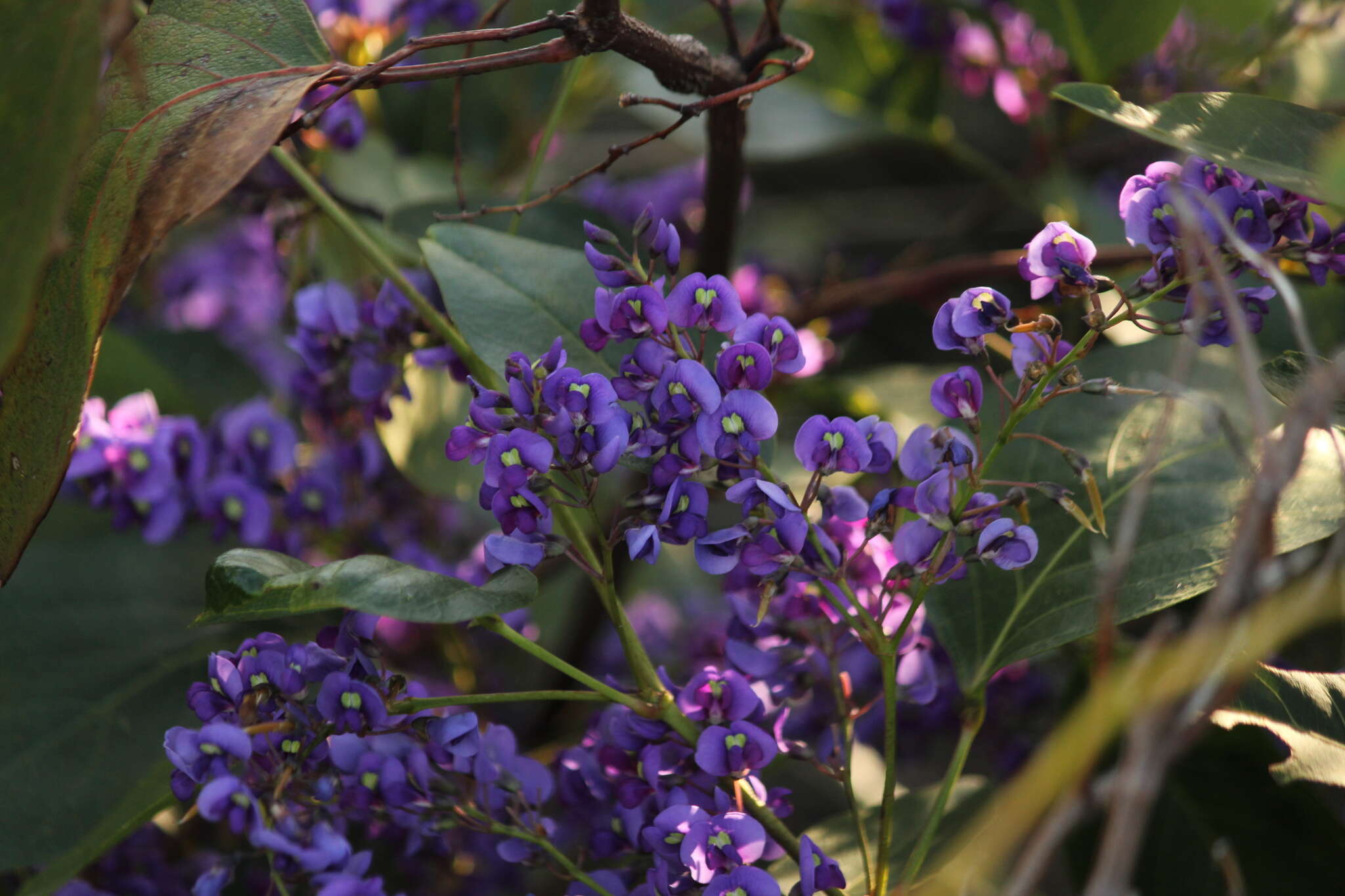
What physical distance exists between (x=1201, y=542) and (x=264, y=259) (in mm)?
1207

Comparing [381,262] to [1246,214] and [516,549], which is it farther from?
[1246,214]

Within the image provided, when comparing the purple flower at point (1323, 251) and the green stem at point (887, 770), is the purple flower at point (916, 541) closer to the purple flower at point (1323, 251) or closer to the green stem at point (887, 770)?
the green stem at point (887, 770)

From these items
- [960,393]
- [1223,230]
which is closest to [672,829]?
[960,393]

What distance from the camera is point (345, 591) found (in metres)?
0.38

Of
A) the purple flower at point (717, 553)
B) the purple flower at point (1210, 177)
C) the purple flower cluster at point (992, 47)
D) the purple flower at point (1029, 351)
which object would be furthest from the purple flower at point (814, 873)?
the purple flower cluster at point (992, 47)

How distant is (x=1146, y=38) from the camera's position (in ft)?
2.89

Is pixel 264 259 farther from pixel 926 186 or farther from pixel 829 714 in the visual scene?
pixel 829 714

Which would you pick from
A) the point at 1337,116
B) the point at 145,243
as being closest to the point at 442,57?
the point at 145,243

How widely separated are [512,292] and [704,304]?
119mm

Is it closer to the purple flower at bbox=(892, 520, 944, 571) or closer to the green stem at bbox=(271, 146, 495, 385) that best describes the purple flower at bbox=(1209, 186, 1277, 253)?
the purple flower at bbox=(892, 520, 944, 571)

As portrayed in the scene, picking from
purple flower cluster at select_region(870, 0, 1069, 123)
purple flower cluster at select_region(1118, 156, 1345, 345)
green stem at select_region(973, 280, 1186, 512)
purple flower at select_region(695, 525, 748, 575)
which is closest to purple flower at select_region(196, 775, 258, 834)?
purple flower at select_region(695, 525, 748, 575)

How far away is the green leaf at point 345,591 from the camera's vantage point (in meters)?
0.38

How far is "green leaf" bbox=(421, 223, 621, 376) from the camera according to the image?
1.66ft

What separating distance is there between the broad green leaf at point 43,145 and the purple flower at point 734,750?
31cm
